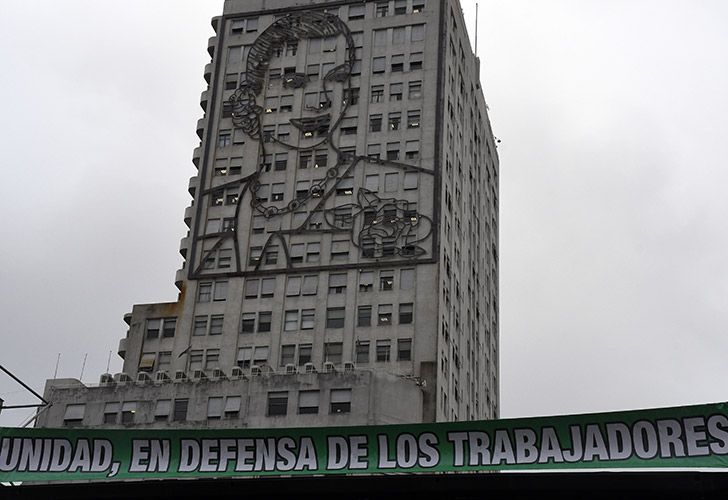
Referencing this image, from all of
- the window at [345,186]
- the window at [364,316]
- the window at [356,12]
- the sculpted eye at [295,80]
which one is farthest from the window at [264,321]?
the window at [356,12]

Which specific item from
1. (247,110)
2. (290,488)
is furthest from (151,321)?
(290,488)

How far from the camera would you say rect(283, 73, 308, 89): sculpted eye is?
325 feet

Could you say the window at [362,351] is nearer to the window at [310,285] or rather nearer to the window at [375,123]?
the window at [310,285]

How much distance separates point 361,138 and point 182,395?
26.4 m

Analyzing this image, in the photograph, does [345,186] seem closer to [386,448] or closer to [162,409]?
[162,409]

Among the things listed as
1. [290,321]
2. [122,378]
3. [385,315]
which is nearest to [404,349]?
[385,315]

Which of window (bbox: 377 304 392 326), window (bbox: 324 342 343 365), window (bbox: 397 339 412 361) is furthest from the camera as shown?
window (bbox: 377 304 392 326)

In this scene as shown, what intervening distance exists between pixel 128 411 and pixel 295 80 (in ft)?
107

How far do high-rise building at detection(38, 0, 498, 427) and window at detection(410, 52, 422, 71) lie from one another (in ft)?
0.37

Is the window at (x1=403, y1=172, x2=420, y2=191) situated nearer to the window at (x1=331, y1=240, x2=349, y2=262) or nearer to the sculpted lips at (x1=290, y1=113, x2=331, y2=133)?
the window at (x1=331, y1=240, x2=349, y2=262)

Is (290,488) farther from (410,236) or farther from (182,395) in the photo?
(410,236)

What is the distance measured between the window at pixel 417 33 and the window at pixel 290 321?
2602 centimetres

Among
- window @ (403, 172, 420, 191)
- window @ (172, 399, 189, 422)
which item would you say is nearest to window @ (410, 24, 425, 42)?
window @ (403, 172, 420, 191)

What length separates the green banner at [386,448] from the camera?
33.5m
